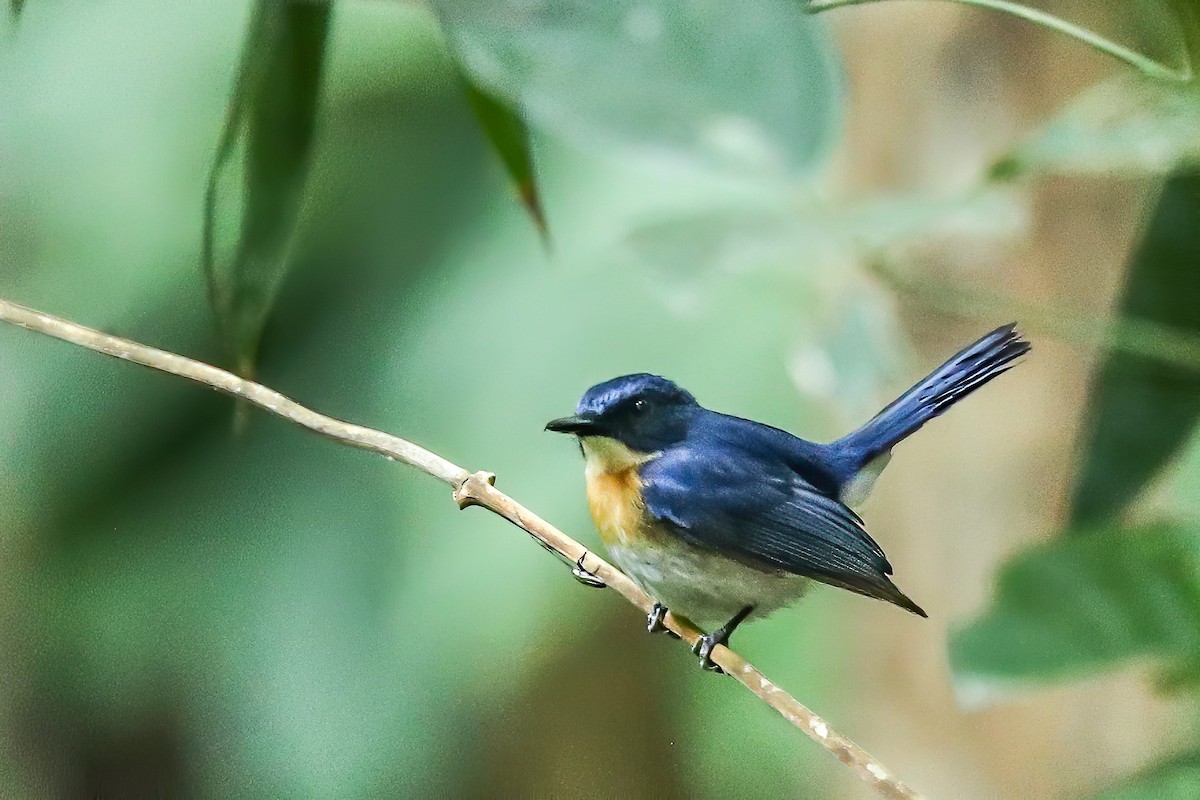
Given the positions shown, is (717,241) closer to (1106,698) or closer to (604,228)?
(604,228)

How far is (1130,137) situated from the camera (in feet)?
2.93

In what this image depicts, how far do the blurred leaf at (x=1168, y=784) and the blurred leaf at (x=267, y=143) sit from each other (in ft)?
2.55

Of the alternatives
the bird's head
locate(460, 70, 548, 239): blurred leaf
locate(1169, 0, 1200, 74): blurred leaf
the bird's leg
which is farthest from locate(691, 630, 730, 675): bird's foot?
locate(1169, 0, 1200, 74): blurred leaf

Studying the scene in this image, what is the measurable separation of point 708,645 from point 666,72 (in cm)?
43

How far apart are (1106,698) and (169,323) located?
3.34 ft

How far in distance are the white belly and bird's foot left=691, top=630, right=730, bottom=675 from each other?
0.03ft

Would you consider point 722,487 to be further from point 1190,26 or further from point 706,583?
point 1190,26

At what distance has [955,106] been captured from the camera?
4.14 feet

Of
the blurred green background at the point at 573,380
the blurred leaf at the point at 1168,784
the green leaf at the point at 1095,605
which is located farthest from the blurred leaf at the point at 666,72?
the blurred leaf at the point at 1168,784

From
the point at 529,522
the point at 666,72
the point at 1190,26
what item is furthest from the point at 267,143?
the point at 1190,26

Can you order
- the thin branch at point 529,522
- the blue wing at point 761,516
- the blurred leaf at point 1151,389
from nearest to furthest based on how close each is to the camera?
the thin branch at point 529,522 < the blue wing at point 761,516 < the blurred leaf at point 1151,389

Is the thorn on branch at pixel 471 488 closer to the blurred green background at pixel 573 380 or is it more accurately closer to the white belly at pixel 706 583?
the white belly at pixel 706 583

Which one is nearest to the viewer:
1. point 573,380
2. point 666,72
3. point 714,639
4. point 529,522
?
point 529,522

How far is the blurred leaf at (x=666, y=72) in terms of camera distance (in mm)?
805
